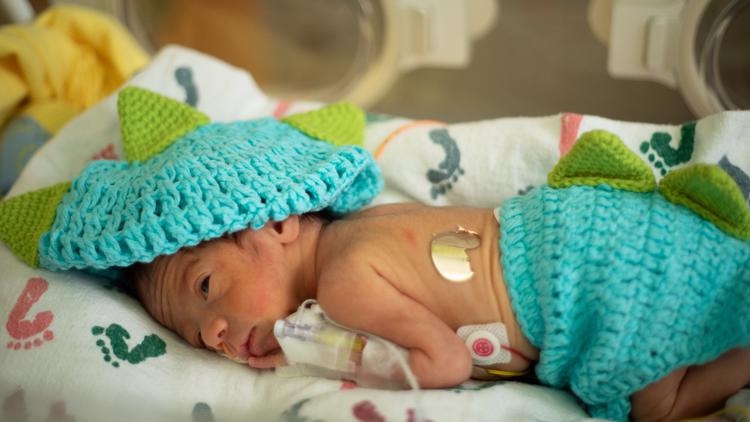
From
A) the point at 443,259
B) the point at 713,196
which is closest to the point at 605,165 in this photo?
the point at 713,196

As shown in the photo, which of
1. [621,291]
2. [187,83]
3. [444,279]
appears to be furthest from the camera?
[187,83]

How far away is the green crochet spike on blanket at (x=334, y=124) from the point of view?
1.21 m

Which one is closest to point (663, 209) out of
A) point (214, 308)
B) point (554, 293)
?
point (554, 293)

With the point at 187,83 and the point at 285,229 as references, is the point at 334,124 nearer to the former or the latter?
the point at 285,229

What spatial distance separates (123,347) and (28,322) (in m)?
0.16

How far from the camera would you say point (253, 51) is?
2.02m

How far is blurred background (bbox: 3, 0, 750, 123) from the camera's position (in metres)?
1.42

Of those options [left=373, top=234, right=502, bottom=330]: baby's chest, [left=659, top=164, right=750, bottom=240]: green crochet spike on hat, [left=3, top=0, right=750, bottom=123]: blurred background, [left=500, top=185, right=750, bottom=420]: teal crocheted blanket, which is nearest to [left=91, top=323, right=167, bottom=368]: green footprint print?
[left=373, top=234, right=502, bottom=330]: baby's chest

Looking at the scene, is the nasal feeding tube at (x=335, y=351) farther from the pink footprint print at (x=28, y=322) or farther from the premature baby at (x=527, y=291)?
the pink footprint print at (x=28, y=322)

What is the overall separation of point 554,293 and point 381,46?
1023 millimetres

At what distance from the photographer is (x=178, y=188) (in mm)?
993

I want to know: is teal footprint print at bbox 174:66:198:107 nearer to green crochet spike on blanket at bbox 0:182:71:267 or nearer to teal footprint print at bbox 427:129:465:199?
green crochet spike on blanket at bbox 0:182:71:267

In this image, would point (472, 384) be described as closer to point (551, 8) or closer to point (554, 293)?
point (554, 293)

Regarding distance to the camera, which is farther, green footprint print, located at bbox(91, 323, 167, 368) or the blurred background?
the blurred background
